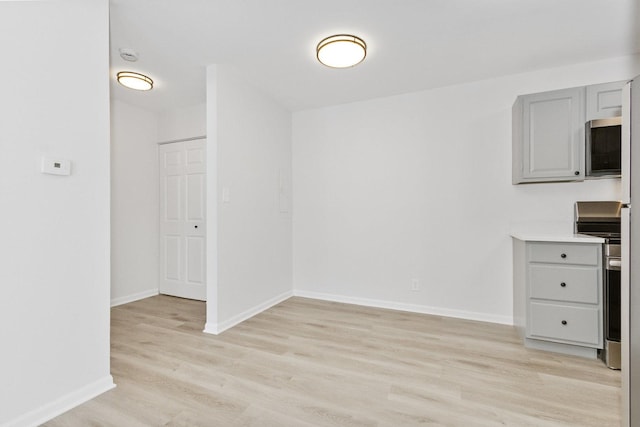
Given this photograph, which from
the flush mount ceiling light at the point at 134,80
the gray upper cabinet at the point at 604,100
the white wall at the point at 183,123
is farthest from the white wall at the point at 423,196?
the flush mount ceiling light at the point at 134,80

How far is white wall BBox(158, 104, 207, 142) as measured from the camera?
13.2 feet

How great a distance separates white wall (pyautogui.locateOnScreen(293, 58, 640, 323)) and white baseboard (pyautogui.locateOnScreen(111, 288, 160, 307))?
197 centimetres

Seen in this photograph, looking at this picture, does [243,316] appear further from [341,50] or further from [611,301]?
[611,301]

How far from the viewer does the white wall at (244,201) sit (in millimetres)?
2861

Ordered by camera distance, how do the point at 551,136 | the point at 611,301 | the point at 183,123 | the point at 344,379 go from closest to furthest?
the point at 344,379, the point at 611,301, the point at 551,136, the point at 183,123

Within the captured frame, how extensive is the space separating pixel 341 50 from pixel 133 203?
3225mm

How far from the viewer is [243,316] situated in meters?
3.17

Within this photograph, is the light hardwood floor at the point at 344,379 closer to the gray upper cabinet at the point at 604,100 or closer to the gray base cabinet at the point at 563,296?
the gray base cabinet at the point at 563,296

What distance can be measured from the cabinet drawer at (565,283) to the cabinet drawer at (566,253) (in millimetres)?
47

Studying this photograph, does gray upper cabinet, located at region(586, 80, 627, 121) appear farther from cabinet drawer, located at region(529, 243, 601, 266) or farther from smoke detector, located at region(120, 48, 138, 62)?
smoke detector, located at region(120, 48, 138, 62)

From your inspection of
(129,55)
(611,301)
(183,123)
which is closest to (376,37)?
(129,55)
